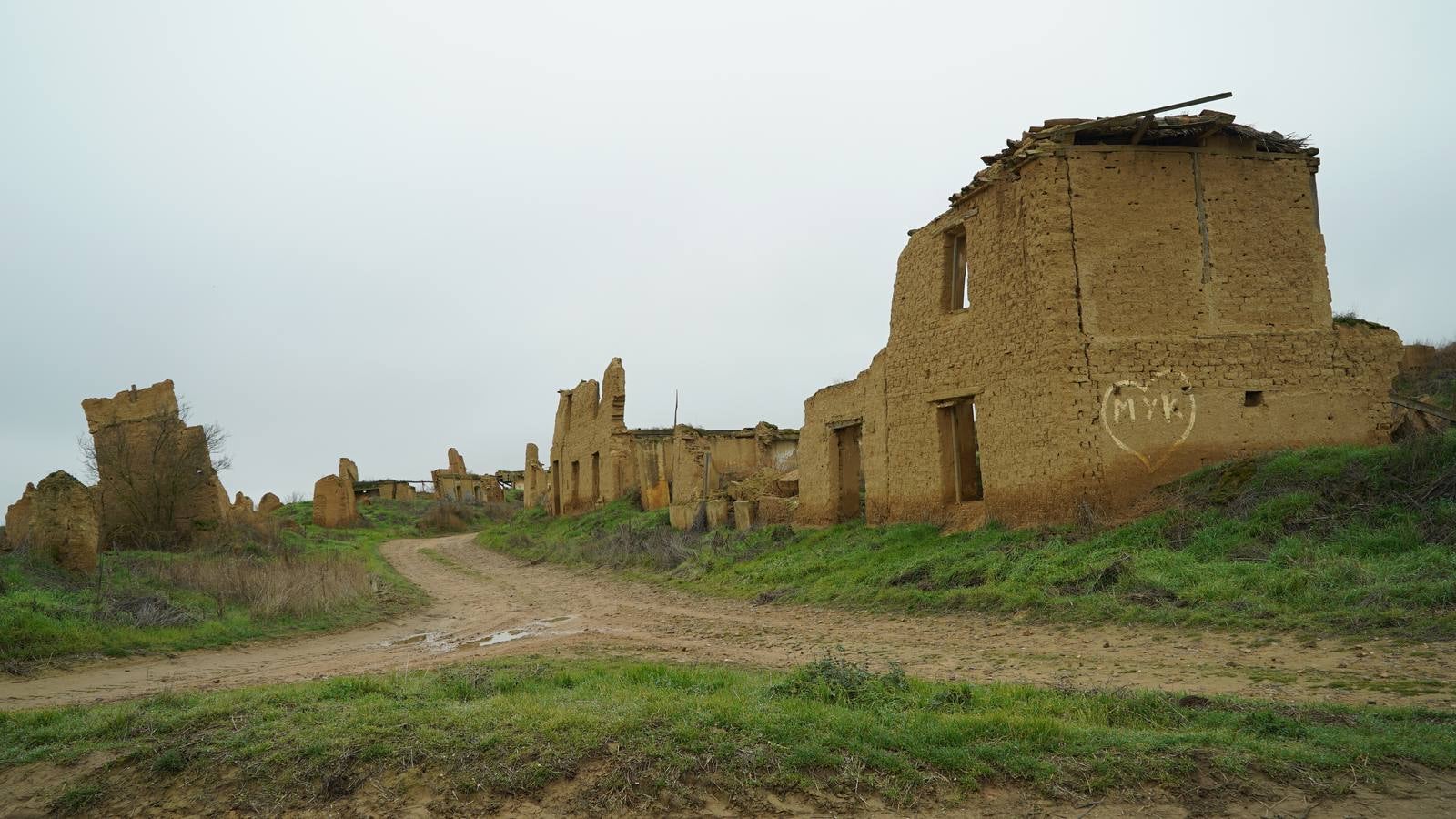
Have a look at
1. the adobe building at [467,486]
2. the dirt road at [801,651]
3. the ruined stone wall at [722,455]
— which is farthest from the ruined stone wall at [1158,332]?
the adobe building at [467,486]

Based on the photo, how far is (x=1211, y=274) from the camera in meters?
11.9

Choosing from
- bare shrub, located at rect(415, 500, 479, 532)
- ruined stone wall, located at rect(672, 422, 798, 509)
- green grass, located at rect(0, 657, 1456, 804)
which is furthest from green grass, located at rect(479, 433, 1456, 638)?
bare shrub, located at rect(415, 500, 479, 532)

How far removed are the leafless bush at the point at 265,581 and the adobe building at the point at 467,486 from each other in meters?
31.6

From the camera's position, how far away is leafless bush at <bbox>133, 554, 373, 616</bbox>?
11.7 m

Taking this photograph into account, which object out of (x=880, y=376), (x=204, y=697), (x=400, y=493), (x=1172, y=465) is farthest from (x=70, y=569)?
(x=400, y=493)

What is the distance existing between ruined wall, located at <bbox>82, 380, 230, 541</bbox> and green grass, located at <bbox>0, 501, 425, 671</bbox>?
4250 millimetres

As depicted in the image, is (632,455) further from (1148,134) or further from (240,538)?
(1148,134)

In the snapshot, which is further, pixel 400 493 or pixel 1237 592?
pixel 400 493

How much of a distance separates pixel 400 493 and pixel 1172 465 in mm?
42653

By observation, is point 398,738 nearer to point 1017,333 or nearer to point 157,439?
point 1017,333

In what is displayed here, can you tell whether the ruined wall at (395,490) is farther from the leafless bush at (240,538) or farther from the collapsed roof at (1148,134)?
the collapsed roof at (1148,134)

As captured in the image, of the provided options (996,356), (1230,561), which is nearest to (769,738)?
(1230,561)

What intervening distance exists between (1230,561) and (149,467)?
788 inches

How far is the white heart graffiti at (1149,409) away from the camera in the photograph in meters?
11.6
